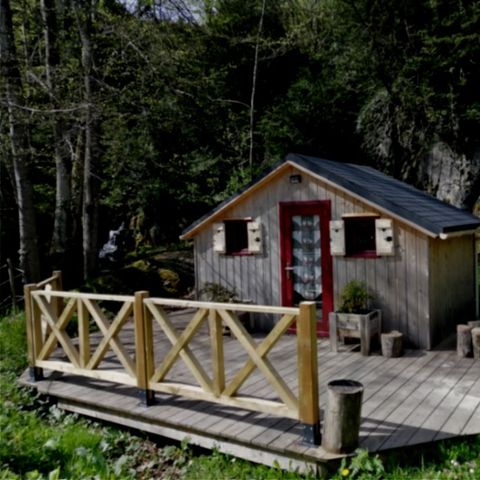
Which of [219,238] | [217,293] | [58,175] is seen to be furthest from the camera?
[58,175]

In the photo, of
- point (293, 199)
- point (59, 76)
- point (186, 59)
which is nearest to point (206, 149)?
point (186, 59)

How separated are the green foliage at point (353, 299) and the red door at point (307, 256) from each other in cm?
55

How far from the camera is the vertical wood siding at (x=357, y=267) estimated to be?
6859 mm

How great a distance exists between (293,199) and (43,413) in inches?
182

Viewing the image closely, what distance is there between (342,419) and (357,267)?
12.5 feet

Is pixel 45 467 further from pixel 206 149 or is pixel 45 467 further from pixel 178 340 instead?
pixel 206 149

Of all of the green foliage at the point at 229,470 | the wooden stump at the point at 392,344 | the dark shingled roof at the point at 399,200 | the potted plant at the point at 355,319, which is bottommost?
the green foliage at the point at 229,470

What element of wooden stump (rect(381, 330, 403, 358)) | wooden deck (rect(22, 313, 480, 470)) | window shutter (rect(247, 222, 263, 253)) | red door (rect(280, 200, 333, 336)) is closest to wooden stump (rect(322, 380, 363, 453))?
wooden deck (rect(22, 313, 480, 470))

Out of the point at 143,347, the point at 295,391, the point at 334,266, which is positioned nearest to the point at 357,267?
the point at 334,266

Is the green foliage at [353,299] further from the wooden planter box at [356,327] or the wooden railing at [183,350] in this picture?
the wooden railing at [183,350]

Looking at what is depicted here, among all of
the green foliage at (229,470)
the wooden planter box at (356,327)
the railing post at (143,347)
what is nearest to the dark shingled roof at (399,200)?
the wooden planter box at (356,327)

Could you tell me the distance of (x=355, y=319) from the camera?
6746 millimetres

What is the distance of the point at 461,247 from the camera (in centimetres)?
825

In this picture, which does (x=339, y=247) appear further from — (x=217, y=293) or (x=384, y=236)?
(x=217, y=293)
